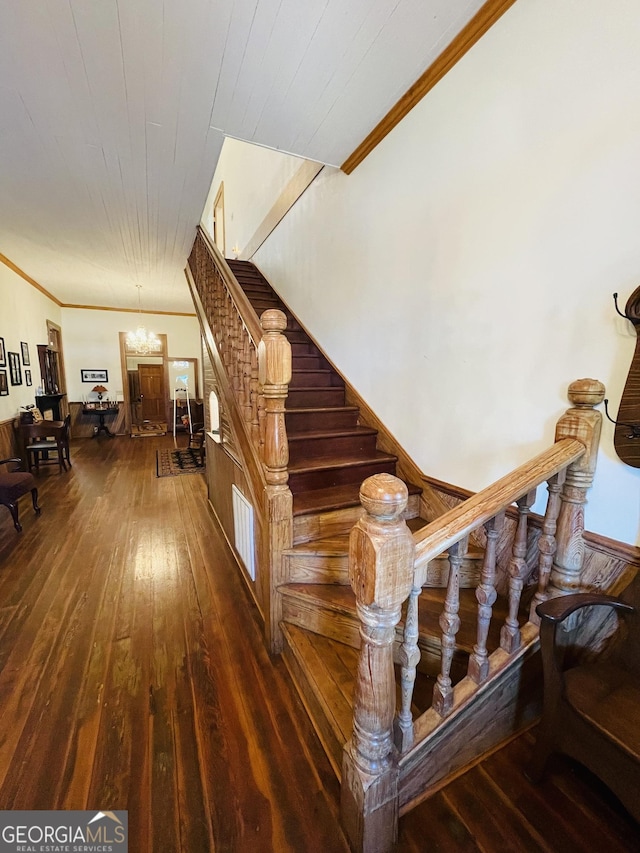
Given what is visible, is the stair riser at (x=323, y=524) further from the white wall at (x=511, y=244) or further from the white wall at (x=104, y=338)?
the white wall at (x=104, y=338)

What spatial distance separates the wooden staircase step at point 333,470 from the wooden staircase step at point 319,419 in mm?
343

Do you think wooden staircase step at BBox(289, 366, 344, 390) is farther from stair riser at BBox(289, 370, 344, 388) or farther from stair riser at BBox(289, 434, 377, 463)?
stair riser at BBox(289, 434, 377, 463)

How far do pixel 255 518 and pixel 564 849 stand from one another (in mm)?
1584

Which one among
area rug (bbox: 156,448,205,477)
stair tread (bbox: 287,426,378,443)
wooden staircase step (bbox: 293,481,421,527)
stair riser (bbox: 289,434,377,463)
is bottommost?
area rug (bbox: 156,448,205,477)

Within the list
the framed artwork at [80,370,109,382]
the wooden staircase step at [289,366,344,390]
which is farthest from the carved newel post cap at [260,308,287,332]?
the framed artwork at [80,370,109,382]

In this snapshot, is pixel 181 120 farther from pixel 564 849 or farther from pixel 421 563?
pixel 564 849

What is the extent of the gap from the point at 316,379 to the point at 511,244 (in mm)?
1784

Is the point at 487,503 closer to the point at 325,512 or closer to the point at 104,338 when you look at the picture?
the point at 325,512

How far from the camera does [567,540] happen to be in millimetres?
1290

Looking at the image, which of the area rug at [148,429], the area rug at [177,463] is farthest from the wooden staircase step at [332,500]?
the area rug at [148,429]

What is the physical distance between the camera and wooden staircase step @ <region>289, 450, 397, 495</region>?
6.88 ft

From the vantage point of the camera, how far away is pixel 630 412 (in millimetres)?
1160

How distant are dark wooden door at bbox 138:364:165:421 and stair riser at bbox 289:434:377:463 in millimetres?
9283

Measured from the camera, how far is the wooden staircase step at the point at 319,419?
254cm
